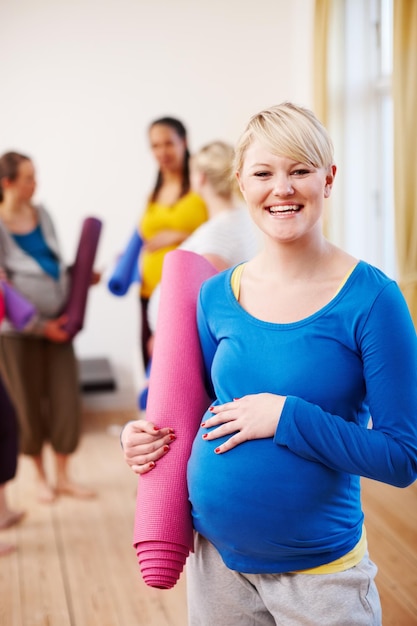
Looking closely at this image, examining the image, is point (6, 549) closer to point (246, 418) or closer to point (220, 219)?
point (220, 219)

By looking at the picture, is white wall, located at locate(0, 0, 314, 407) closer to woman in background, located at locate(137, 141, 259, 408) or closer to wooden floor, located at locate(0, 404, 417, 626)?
wooden floor, located at locate(0, 404, 417, 626)

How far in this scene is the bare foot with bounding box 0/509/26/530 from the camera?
10.4 ft

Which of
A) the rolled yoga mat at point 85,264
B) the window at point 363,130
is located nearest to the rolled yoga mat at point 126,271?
the rolled yoga mat at point 85,264

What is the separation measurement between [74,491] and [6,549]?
63 cm

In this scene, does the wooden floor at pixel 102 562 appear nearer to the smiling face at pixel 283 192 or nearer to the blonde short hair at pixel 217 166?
the blonde short hair at pixel 217 166

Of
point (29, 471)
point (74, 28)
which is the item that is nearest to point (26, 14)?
point (74, 28)

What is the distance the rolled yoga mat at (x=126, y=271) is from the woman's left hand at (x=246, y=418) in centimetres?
194

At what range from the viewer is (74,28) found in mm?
4957

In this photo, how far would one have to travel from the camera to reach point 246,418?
1.15 meters

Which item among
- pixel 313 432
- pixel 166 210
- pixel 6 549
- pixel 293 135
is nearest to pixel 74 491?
pixel 6 549

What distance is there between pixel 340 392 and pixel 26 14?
447 centimetres

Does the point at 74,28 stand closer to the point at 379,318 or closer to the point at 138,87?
the point at 138,87

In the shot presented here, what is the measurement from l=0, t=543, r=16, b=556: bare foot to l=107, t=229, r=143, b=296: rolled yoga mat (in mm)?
1049

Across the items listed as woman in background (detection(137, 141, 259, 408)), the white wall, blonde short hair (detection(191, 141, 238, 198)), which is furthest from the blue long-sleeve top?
the white wall
